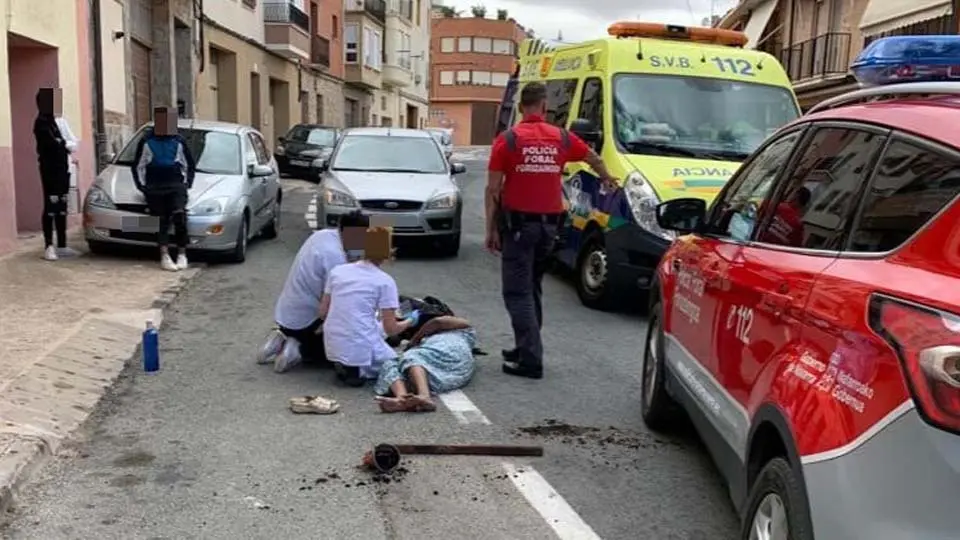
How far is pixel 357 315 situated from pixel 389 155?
675 cm

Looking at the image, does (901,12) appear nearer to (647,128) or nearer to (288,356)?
(647,128)

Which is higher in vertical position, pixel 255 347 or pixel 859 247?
pixel 859 247

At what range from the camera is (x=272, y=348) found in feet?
21.2

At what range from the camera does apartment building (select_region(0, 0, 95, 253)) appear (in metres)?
10.7

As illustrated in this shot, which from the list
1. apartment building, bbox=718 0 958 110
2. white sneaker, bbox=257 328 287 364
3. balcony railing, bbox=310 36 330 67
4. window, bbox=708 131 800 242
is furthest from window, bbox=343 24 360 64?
window, bbox=708 131 800 242

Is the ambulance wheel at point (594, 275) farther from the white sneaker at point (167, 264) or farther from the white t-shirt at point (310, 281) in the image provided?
the white sneaker at point (167, 264)

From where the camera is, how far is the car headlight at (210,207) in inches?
403

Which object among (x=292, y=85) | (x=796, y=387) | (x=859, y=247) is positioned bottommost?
(x=796, y=387)

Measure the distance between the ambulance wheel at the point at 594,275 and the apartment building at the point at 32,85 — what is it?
21.2ft

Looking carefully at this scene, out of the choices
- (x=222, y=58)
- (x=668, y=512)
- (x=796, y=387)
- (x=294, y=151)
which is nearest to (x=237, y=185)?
(x=668, y=512)

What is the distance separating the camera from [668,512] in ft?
13.8

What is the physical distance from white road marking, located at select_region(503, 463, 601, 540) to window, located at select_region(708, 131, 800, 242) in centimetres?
140

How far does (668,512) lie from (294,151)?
23031 millimetres

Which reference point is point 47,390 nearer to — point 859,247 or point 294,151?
point 859,247
